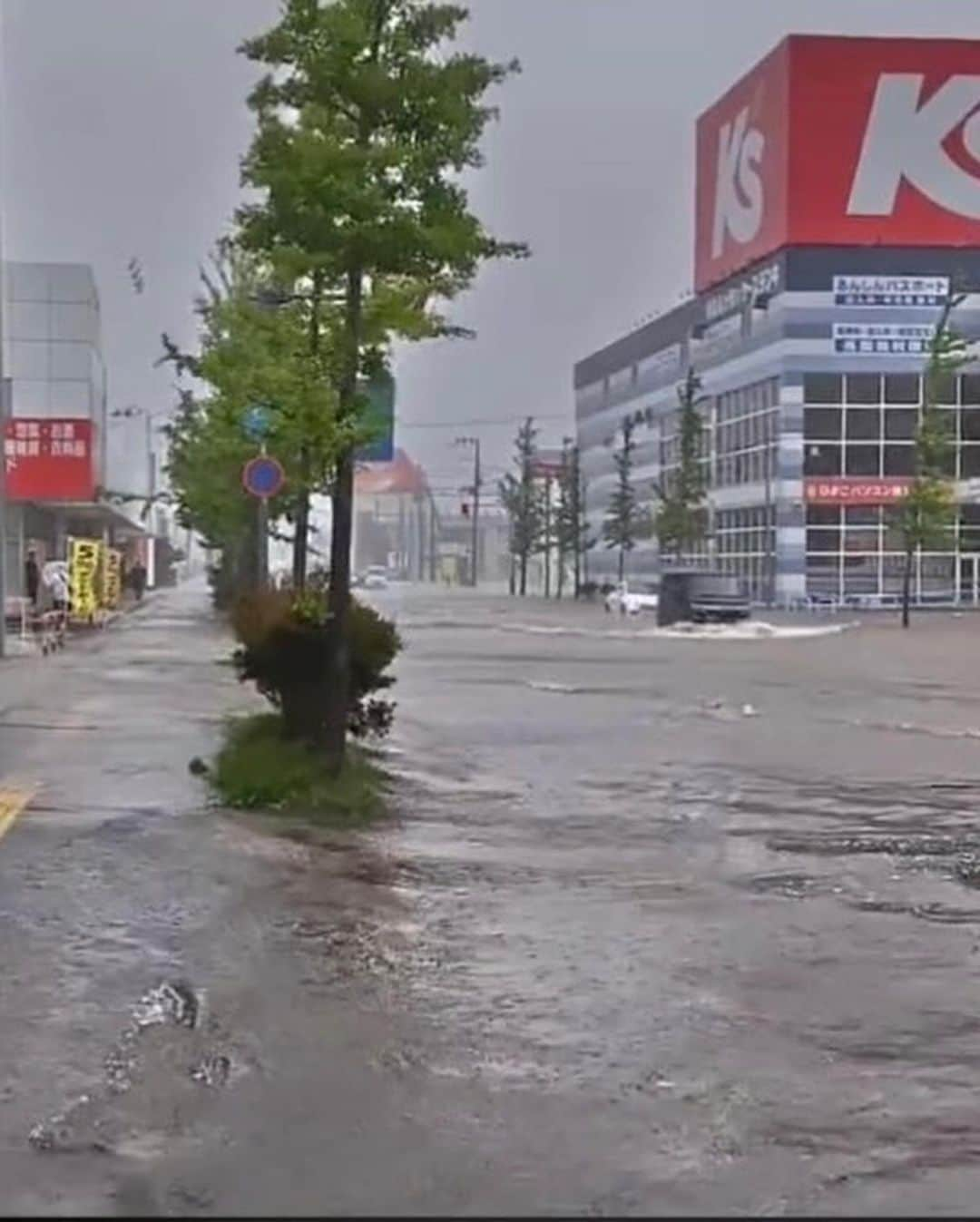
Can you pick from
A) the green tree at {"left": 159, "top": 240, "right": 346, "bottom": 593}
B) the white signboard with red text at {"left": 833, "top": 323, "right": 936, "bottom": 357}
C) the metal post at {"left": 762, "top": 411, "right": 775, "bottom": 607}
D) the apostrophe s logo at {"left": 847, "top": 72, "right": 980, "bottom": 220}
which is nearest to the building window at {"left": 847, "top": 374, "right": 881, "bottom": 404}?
the white signboard with red text at {"left": 833, "top": 323, "right": 936, "bottom": 357}

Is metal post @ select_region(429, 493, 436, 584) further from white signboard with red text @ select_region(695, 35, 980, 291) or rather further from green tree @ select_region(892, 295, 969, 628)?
green tree @ select_region(892, 295, 969, 628)

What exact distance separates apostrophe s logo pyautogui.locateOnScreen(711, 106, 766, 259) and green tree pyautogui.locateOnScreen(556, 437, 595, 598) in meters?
17.1

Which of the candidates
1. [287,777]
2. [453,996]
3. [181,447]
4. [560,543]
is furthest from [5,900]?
[560,543]

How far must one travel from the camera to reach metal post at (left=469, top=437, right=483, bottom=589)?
14150 centimetres

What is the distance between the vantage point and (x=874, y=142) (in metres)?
84.6

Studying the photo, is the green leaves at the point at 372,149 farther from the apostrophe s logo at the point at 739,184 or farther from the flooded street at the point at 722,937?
the apostrophe s logo at the point at 739,184

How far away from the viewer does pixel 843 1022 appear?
8383mm

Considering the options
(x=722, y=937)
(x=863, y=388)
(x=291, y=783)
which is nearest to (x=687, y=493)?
(x=863, y=388)

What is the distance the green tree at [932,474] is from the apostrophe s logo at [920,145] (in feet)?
51.4

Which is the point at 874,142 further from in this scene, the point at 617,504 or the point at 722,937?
the point at 722,937

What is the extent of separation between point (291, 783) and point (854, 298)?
7093 centimetres

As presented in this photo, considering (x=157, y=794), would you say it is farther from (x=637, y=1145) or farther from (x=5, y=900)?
(x=637, y=1145)

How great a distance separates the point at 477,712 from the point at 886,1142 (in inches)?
686

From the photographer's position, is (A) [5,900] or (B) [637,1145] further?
(A) [5,900]
